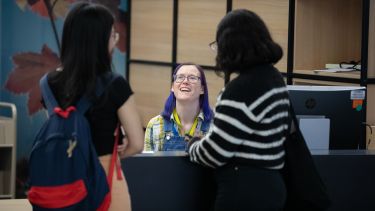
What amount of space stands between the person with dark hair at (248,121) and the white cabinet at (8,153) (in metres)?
3.28

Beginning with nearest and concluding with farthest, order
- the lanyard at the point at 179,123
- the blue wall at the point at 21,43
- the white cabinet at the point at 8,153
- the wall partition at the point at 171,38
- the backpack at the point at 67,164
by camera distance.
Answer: the backpack at the point at 67,164, the lanyard at the point at 179,123, the wall partition at the point at 171,38, the white cabinet at the point at 8,153, the blue wall at the point at 21,43

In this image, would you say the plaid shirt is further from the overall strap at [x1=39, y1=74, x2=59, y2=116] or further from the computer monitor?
the overall strap at [x1=39, y1=74, x2=59, y2=116]

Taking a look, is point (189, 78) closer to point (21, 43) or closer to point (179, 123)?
point (179, 123)

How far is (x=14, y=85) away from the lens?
5.88m

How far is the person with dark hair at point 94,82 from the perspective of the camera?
6.88 feet

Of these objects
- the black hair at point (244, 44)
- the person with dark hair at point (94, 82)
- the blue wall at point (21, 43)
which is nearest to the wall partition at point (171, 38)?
the blue wall at point (21, 43)

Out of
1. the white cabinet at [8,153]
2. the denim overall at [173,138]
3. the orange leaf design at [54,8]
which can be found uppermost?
the orange leaf design at [54,8]

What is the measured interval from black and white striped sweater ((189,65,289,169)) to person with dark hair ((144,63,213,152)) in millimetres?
1098

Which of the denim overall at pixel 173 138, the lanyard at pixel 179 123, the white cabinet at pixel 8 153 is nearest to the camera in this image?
the denim overall at pixel 173 138

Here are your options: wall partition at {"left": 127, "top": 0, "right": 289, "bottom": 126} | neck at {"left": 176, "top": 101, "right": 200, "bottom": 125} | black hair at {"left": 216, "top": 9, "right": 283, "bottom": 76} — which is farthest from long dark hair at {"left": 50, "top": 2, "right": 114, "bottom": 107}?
wall partition at {"left": 127, "top": 0, "right": 289, "bottom": 126}

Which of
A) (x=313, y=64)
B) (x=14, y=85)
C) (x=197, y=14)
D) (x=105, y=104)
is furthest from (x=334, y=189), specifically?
(x=14, y=85)

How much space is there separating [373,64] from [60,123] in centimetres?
228

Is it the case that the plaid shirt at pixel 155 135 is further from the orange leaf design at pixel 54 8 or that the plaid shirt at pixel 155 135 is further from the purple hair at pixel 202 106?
the orange leaf design at pixel 54 8

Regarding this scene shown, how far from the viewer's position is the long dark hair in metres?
2.10
